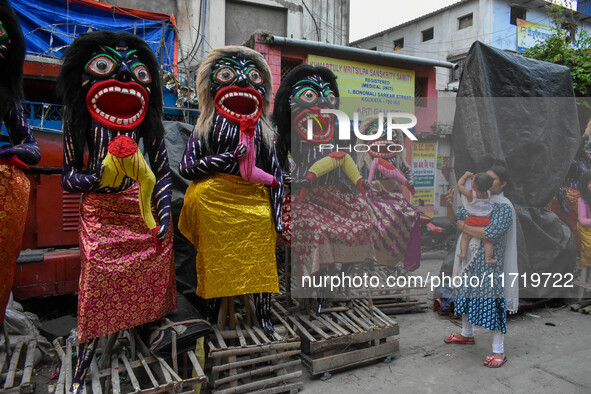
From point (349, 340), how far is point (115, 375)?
1637mm

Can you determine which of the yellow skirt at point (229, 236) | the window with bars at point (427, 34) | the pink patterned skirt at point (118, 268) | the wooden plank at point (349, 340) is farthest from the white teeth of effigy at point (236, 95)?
the window with bars at point (427, 34)

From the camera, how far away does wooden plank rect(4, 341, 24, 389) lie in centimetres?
239

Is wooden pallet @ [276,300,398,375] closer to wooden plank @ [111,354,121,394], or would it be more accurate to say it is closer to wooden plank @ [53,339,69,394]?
wooden plank @ [111,354,121,394]

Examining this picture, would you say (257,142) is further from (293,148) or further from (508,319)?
(508,319)

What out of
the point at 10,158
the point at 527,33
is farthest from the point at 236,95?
the point at 527,33

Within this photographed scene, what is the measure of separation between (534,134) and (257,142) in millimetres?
2916

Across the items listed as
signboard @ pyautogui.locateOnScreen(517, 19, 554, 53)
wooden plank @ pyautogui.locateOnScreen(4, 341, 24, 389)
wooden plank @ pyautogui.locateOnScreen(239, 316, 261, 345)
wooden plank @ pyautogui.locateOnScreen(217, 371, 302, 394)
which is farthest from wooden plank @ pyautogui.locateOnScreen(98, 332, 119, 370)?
signboard @ pyautogui.locateOnScreen(517, 19, 554, 53)

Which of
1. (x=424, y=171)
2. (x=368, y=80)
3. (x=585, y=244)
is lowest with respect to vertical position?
(x=585, y=244)

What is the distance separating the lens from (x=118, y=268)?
7.91 ft

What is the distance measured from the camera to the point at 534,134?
412 centimetres

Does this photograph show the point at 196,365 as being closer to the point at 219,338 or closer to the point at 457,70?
the point at 219,338

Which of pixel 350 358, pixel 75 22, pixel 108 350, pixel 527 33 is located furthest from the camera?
pixel 527 33

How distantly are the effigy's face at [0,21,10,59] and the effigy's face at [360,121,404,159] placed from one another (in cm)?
251

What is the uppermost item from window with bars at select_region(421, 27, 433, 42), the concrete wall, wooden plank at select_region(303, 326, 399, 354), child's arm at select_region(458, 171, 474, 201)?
window with bars at select_region(421, 27, 433, 42)
